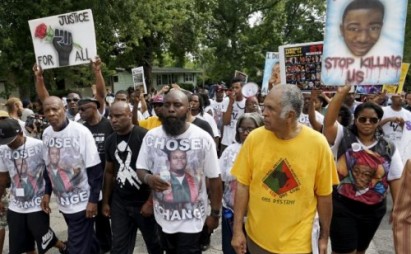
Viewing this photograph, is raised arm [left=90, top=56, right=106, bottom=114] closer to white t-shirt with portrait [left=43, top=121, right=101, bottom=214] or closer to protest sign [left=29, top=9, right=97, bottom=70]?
protest sign [left=29, top=9, right=97, bottom=70]

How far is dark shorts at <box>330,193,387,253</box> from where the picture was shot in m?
3.63

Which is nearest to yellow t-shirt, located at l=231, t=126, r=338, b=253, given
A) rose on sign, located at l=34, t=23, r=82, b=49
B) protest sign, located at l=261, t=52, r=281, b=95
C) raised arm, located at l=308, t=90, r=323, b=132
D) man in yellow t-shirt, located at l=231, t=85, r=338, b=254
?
man in yellow t-shirt, located at l=231, t=85, r=338, b=254

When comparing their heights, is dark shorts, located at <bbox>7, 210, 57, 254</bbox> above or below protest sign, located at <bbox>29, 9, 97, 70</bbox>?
below

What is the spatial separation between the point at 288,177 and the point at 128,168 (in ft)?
5.98

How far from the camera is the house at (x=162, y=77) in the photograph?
49781 mm

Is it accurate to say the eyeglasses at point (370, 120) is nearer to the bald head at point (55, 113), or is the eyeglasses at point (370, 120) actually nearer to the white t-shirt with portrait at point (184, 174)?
the white t-shirt with portrait at point (184, 174)

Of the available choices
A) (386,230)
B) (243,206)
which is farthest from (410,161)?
(386,230)

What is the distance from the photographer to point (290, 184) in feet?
9.05

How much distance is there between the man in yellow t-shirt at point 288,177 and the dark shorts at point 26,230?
7.86 ft

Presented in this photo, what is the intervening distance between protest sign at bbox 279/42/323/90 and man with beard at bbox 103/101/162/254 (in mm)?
2758

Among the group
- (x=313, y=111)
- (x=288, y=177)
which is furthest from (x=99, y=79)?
(x=288, y=177)

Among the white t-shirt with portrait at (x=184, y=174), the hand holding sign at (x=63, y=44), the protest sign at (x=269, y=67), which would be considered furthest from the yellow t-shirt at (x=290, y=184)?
the protest sign at (x=269, y=67)

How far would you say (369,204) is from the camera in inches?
141

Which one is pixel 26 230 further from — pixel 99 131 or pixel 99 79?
pixel 99 79
